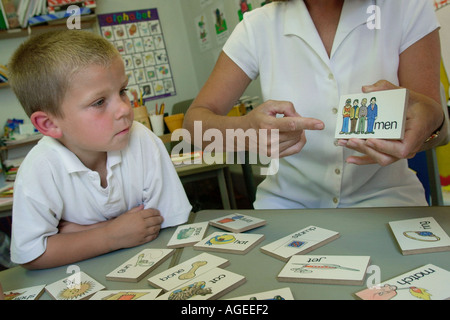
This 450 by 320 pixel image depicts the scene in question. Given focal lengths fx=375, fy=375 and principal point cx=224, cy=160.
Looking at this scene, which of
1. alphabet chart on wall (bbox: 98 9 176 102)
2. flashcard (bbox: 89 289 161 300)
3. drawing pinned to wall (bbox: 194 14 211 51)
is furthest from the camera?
alphabet chart on wall (bbox: 98 9 176 102)

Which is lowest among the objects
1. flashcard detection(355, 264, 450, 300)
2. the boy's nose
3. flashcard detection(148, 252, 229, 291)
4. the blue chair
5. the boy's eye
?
the blue chair

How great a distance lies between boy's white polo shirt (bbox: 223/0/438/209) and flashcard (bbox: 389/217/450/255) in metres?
0.27

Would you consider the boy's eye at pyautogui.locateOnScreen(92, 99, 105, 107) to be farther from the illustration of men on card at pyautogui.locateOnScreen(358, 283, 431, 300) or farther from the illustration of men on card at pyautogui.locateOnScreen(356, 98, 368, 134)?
the illustration of men on card at pyautogui.locateOnScreen(358, 283, 431, 300)

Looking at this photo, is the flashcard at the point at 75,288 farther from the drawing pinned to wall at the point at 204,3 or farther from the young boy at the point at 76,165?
the drawing pinned to wall at the point at 204,3

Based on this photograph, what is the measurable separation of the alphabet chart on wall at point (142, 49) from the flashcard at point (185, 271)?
324cm

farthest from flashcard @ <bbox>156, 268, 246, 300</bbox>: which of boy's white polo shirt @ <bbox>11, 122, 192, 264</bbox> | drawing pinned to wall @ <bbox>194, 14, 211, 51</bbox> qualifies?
drawing pinned to wall @ <bbox>194, 14, 211, 51</bbox>

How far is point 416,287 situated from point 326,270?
0.41 ft

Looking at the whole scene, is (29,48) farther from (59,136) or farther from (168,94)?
(168,94)

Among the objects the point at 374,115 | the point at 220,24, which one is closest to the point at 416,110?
the point at 374,115

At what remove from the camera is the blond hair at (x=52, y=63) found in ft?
2.94

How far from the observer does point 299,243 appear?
69cm

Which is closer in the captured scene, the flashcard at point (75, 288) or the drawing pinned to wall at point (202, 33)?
the flashcard at point (75, 288)

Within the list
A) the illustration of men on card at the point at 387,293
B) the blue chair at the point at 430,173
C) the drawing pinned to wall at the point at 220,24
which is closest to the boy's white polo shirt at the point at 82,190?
the illustration of men on card at the point at 387,293

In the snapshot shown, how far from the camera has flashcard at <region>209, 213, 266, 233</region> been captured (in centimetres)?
80
